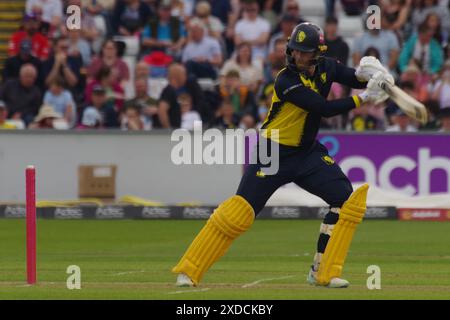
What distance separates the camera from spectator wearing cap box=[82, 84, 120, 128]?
2241 centimetres

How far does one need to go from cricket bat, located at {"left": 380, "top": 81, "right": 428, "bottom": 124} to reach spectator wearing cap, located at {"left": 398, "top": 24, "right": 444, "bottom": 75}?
459 inches

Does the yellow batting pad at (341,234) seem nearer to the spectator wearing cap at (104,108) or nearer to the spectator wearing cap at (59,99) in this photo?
the spectator wearing cap at (104,108)

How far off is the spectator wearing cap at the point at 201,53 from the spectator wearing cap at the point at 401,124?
11.8 feet

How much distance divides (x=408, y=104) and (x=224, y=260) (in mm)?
4493

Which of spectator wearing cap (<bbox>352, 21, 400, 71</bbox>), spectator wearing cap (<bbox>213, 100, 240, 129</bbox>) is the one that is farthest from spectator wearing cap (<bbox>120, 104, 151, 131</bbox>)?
spectator wearing cap (<bbox>352, 21, 400, 71</bbox>)

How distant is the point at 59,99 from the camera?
22.9 metres

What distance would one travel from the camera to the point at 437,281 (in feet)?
40.4

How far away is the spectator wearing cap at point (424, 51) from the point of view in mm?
23125

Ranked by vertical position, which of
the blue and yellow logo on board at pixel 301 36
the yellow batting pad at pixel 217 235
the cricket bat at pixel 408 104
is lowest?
the yellow batting pad at pixel 217 235

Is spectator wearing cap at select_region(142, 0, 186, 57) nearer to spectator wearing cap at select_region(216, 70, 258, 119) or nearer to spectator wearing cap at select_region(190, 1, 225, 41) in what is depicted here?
spectator wearing cap at select_region(190, 1, 225, 41)

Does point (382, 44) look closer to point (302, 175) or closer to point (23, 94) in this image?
point (23, 94)

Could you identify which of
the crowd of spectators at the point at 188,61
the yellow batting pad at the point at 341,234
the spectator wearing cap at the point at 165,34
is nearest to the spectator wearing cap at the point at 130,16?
the crowd of spectators at the point at 188,61

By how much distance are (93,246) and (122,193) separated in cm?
462
